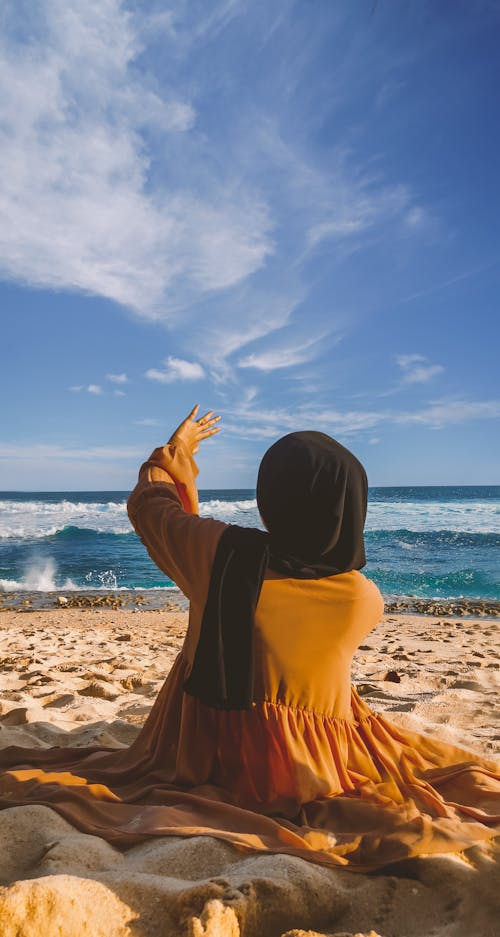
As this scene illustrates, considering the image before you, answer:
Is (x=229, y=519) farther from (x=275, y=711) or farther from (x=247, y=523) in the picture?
(x=275, y=711)

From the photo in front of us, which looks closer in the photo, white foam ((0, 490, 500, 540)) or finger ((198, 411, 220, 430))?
finger ((198, 411, 220, 430))

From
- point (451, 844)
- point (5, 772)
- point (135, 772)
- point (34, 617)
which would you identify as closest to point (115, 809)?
point (135, 772)

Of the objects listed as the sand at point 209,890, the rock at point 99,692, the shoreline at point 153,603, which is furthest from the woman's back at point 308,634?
the shoreline at point 153,603

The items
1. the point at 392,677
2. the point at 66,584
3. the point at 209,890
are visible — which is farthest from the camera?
the point at 66,584

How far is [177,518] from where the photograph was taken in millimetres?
2322

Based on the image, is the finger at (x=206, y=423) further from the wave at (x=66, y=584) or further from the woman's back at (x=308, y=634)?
the wave at (x=66, y=584)

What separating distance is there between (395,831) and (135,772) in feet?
3.62

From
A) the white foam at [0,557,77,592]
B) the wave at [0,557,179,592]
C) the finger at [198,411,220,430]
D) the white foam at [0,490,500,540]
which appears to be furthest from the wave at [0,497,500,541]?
the finger at [198,411,220,430]

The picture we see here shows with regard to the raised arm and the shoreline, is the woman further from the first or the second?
the shoreline

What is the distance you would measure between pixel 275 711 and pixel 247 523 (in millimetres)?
A: 29023

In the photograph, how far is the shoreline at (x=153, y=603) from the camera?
36.5ft

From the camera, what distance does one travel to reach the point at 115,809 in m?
2.21

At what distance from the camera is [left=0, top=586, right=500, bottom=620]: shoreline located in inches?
438

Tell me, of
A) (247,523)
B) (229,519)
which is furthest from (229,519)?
(247,523)
